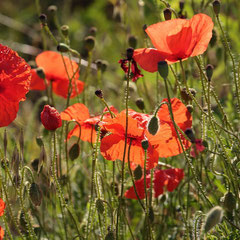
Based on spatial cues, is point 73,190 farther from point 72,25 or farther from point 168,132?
point 72,25

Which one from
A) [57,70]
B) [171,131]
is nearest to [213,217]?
[171,131]

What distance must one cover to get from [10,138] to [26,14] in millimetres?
2530

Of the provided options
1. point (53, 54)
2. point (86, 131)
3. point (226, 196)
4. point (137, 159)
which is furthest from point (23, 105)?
point (226, 196)

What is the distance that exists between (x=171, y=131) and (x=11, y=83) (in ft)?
1.40

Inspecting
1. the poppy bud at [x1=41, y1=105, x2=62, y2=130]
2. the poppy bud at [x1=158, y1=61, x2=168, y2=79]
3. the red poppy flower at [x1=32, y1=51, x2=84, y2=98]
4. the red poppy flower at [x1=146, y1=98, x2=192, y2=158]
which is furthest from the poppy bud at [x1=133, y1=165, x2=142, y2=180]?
the red poppy flower at [x1=32, y1=51, x2=84, y2=98]

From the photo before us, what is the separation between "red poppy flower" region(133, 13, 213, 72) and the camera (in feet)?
4.21

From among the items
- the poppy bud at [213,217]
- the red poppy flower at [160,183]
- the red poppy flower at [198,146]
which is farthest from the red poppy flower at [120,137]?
the poppy bud at [213,217]

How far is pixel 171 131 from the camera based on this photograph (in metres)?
1.37

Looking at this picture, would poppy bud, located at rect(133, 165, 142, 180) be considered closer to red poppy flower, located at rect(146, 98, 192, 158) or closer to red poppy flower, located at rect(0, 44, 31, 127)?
red poppy flower, located at rect(146, 98, 192, 158)

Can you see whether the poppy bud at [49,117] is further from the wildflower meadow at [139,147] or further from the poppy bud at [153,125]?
the poppy bud at [153,125]

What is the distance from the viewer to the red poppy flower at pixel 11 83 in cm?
138

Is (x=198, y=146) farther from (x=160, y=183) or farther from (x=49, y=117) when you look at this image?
(x=49, y=117)

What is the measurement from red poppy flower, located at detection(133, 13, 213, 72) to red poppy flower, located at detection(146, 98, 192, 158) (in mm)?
146

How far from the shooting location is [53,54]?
2.07 metres
